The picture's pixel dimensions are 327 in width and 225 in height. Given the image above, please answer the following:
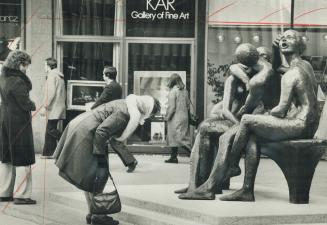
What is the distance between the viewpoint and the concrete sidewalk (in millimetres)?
9320

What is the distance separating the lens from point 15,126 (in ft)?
33.5

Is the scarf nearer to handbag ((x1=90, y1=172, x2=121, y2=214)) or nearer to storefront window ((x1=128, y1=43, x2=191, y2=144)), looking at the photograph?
handbag ((x1=90, y1=172, x2=121, y2=214))

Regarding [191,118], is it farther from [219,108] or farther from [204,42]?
[219,108]

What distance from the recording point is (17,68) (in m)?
10.3

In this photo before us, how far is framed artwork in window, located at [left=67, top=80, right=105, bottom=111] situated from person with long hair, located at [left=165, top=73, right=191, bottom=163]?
6.78ft

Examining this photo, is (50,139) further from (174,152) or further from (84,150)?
(84,150)

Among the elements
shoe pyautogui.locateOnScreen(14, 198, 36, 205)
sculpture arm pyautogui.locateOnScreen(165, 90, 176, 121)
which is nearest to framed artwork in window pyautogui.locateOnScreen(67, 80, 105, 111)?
sculpture arm pyautogui.locateOnScreen(165, 90, 176, 121)

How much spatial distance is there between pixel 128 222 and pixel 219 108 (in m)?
1.83

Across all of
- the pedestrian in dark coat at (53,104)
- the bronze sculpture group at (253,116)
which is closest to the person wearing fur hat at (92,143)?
the bronze sculpture group at (253,116)

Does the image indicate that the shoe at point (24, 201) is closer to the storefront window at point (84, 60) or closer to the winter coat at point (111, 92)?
the winter coat at point (111, 92)

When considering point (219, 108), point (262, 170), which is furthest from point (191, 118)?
point (219, 108)

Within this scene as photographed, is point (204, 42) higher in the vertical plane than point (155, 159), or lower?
higher

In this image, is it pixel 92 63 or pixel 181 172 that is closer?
pixel 181 172

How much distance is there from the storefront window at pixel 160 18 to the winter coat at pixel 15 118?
6.68 metres
